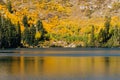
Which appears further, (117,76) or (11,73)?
(11,73)

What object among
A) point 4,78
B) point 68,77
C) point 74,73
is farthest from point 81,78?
point 4,78

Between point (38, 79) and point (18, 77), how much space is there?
4999mm

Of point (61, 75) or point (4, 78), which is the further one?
point (61, 75)

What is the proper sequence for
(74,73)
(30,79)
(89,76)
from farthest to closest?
(74,73) → (89,76) → (30,79)

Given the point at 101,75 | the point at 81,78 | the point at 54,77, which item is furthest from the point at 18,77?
the point at 101,75

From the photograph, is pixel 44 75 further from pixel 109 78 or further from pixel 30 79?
pixel 109 78

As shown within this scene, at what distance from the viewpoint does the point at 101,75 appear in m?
72.1

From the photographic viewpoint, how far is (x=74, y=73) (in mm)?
74812

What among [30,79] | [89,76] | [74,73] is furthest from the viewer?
[74,73]

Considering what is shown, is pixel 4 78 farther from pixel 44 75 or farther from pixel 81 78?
pixel 81 78

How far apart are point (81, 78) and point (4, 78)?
14.8 metres

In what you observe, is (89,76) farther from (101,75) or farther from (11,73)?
(11,73)

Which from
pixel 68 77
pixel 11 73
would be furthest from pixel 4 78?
pixel 68 77

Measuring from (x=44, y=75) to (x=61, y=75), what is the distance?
11.4ft
